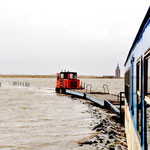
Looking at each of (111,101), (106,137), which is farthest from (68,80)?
(106,137)

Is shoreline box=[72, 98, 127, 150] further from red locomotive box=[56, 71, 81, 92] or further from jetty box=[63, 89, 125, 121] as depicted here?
red locomotive box=[56, 71, 81, 92]

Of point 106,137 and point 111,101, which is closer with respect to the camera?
point 106,137

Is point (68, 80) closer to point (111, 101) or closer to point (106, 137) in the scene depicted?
point (111, 101)

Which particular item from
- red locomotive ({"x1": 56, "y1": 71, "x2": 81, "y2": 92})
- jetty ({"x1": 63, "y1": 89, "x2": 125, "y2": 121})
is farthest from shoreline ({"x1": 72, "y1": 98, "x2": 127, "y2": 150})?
red locomotive ({"x1": 56, "y1": 71, "x2": 81, "y2": 92})

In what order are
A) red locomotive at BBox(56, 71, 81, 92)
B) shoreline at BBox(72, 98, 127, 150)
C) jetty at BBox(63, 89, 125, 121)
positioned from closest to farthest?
shoreline at BBox(72, 98, 127, 150) < jetty at BBox(63, 89, 125, 121) < red locomotive at BBox(56, 71, 81, 92)

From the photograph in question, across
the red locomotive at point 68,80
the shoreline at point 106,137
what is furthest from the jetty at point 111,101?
the red locomotive at point 68,80

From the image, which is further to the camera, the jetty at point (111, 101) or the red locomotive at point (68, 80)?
the red locomotive at point (68, 80)

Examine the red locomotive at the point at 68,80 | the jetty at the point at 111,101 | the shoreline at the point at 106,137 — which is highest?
the red locomotive at the point at 68,80

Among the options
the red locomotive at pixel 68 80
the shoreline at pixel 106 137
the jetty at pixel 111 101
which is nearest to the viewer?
the shoreline at pixel 106 137

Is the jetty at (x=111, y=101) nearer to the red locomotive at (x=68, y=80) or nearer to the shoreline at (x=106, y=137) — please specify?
the shoreline at (x=106, y=137)

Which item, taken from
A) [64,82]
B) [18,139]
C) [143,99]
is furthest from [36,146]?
[64,82]

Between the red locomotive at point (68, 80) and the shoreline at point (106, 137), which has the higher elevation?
the red locomotive at point (68, 80)

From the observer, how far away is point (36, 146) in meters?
7.64

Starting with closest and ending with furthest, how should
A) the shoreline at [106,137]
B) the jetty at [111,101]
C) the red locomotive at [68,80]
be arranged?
the shoreline at [106,137] < the jetty at [111,101] < the red locomotive at [68,80]
